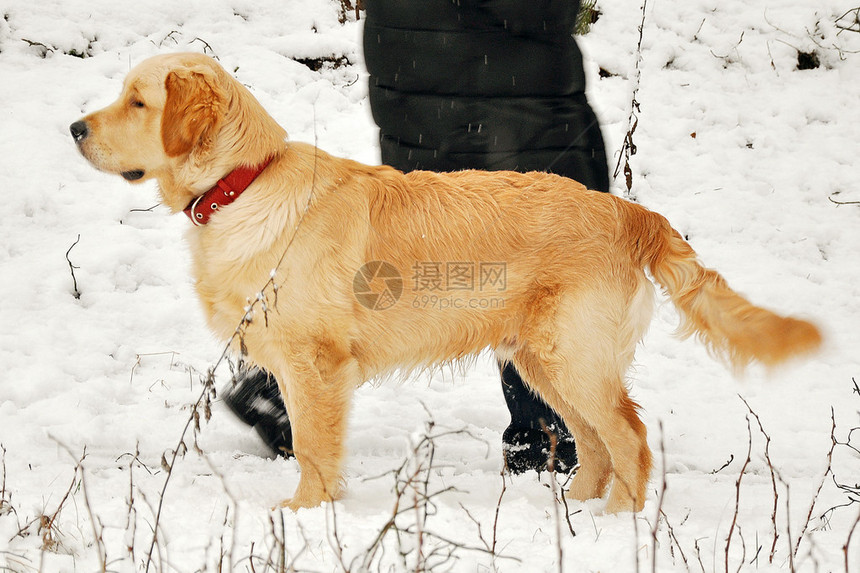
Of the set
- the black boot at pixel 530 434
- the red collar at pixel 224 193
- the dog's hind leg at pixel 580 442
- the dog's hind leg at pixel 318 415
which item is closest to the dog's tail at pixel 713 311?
the dog's hind leg at pixel 580 442

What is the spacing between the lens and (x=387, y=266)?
3047 millimetres

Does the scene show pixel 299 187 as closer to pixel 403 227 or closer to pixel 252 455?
pixel 403 227

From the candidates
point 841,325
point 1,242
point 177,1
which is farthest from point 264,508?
point 177,1

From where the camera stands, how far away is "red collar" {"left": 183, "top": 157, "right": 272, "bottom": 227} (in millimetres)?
2961

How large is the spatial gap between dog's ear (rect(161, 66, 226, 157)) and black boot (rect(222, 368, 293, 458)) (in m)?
1.17

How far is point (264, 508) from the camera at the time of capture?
2.87m

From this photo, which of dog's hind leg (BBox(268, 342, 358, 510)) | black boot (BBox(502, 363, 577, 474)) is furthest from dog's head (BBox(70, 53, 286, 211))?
black boot (BBox(502, 363, 577, 474))

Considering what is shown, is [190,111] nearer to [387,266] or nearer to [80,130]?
[80,130]

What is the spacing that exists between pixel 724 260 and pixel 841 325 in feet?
3.08

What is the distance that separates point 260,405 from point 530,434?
1.30 metres

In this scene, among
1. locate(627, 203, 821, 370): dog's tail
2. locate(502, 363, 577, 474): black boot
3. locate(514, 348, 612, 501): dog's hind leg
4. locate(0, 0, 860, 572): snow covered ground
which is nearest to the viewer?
locate(0, 0, 860, 572): snow covered ground

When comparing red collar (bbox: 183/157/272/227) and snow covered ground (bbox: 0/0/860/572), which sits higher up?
red collar (bbox: 183/157/272/227)

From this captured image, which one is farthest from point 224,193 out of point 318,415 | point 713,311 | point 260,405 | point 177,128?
point 713,311

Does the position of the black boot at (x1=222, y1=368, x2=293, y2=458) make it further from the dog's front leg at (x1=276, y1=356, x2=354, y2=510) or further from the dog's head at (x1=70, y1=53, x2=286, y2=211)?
the dog's head at (x1=70, y1=53, x2=286, y2=211)
